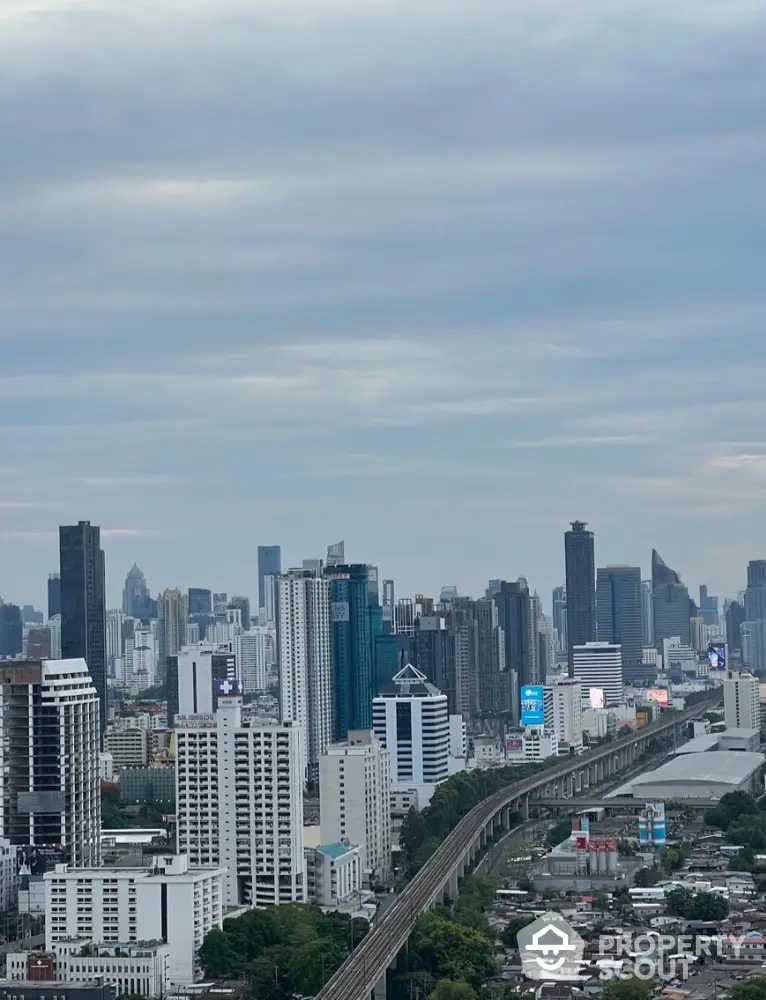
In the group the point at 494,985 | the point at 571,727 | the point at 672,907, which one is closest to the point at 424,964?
the point at 494,985

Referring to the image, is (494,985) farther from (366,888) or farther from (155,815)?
(155,815)

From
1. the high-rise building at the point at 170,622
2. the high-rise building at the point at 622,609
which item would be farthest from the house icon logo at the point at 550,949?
the high-rise building at the point at 622,609

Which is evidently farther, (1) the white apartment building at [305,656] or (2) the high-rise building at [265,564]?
(2) the high-rise building at [265,564]

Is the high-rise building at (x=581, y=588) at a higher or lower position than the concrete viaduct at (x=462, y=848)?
higher

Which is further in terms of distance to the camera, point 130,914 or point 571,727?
point 571,727

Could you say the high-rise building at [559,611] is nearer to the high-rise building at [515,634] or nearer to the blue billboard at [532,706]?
the high-rise building at [515,634]

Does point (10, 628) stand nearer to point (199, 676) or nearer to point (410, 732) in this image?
point (199, 676)

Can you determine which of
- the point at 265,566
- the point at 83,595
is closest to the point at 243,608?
the point at 265,566
